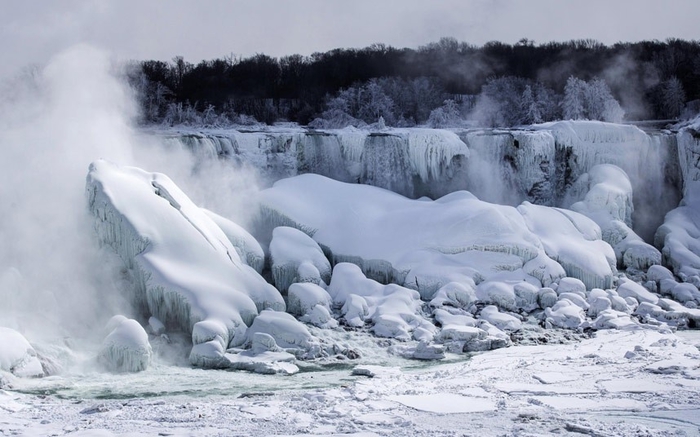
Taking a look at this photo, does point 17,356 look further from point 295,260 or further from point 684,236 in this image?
point 684,236

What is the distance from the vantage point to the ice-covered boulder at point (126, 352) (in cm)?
1148

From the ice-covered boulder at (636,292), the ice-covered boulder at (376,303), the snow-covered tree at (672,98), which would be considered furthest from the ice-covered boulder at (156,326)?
the snow-covered tree at (672,98)

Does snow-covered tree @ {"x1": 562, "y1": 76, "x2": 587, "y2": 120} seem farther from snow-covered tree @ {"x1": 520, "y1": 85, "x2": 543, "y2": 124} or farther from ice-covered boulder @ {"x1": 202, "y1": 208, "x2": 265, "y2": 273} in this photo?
ice-covered boulder @ {"x1": 202, "y1": 208, "x2": 265, "y2": 273}

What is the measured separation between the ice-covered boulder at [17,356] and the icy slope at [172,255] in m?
2.50

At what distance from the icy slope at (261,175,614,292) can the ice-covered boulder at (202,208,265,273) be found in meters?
1.58

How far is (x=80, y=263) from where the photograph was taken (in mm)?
14469

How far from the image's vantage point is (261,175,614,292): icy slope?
16.4 metres

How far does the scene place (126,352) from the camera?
11484 mm

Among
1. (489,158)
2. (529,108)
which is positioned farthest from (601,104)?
(489,158)

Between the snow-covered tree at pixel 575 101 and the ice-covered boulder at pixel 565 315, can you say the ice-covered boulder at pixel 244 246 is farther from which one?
the snow-covered tree at pixel 575 101

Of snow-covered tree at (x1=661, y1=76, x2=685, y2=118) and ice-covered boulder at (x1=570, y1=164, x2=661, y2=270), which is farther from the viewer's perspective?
snow-covered tree at (x1=661, y1=76, x2=685, y2=118)

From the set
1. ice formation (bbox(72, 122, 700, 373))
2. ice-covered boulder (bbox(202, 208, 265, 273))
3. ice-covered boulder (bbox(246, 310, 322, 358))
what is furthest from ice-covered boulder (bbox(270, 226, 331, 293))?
ice-covered boulder (bbox(246, 310, 322, 358))

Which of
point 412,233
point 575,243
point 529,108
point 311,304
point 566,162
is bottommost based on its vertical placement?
point 311,304

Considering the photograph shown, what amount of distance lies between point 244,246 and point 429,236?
387 centimetres
